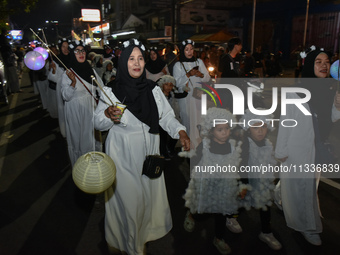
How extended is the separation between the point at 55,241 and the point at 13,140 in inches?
217

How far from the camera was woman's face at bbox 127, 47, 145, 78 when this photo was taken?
11.3ft

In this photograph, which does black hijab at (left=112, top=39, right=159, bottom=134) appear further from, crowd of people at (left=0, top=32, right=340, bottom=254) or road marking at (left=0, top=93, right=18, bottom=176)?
road marking at (left=0, top=93, right=18, bottom=176)

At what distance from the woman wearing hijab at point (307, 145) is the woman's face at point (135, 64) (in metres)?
1.68

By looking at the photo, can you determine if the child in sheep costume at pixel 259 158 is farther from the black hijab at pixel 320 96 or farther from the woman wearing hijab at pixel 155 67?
the woman wearing hijab at pixel 155 67

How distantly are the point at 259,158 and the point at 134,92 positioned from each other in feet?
5.13

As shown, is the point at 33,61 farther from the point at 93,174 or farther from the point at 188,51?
the point at 93,174

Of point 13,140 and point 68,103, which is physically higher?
point 68,103

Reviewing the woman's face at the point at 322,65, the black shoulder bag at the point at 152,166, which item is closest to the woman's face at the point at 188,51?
the woman's face at the point at 322,65

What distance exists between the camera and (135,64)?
11.3ft

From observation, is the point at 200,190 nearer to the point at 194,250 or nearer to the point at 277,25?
the point at 194,250

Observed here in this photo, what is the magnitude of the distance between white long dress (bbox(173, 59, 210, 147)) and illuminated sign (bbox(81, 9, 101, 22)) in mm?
70694

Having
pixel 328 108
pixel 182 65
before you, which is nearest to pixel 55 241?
pixel 328 108

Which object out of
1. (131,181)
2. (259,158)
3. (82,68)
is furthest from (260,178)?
(82,68)

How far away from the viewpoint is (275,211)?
482cm
